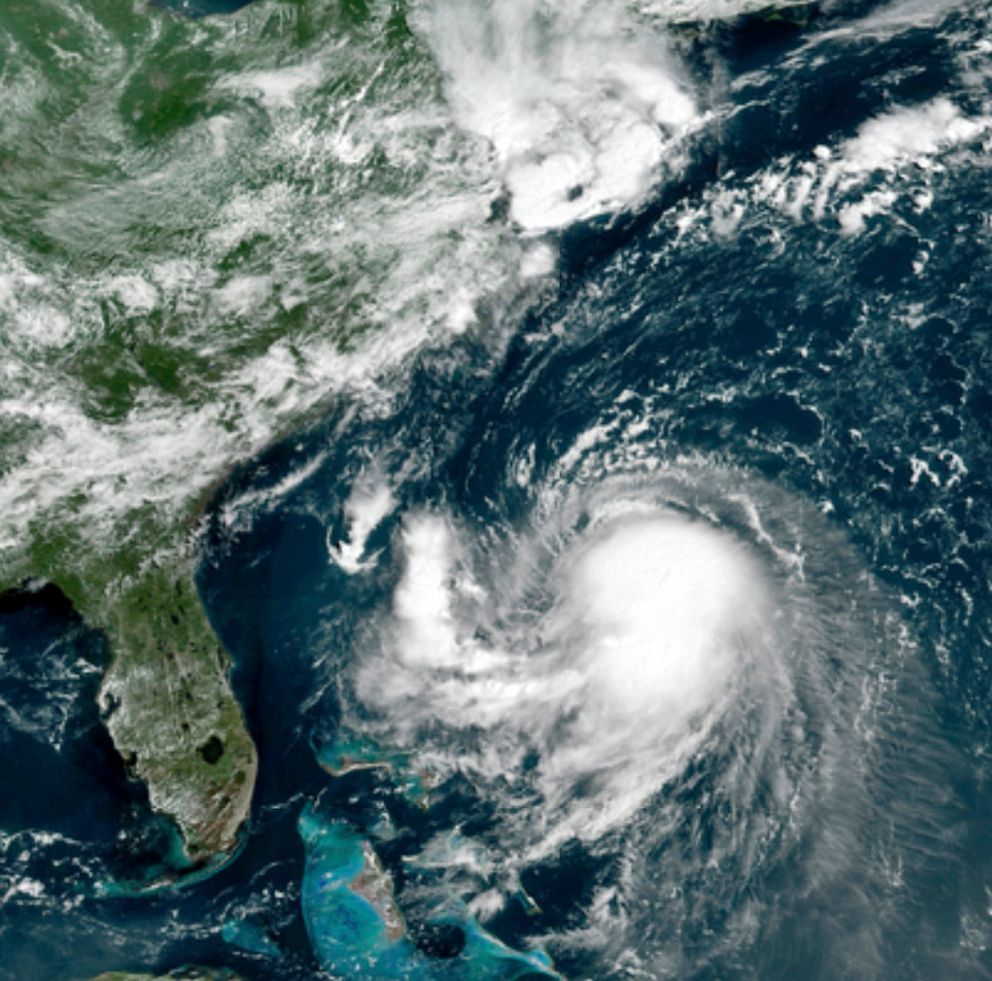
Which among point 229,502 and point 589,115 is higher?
point 589,115

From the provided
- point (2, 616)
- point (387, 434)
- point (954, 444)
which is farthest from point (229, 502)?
point (954, 444)

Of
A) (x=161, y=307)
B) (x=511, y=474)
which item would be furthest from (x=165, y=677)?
(x=511, y=474)

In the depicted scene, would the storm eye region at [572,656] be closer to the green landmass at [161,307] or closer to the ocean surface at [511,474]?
the ocean surface at [511,474]

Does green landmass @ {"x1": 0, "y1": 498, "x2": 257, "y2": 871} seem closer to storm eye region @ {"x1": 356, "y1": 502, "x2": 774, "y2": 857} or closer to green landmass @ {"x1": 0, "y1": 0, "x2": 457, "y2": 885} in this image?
green landmass @ {"x1": 0, "y1": 0, "x2": 457, "y2": 885}

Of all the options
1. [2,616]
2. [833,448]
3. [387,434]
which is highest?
[833,448]

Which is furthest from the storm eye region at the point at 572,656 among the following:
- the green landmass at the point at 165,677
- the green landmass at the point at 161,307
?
the green landmass at the point at 161,307

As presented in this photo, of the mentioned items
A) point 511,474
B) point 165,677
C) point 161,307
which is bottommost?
point 165,677

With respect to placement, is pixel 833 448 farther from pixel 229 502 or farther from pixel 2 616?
pixel 2 616

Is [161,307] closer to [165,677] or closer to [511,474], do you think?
[165,677]

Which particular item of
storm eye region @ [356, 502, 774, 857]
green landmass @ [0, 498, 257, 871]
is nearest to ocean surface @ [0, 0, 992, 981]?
storm eye region @ [356, 502, 774, 857]
